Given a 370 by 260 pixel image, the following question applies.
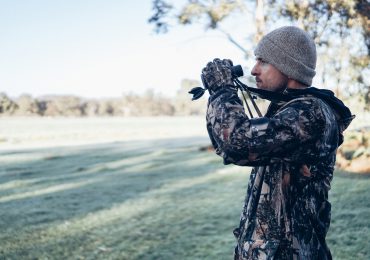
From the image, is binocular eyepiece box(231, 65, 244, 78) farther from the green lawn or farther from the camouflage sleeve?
the green lawn

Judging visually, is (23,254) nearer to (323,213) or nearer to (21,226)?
(21,226)

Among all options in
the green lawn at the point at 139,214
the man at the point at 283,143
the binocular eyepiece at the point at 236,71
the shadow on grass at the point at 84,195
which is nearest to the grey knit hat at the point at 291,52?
the man at the point at 283,143

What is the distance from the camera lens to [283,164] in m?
1.58

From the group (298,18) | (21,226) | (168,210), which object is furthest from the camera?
(298,18)

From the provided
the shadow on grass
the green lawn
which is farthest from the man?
the shadow on grass

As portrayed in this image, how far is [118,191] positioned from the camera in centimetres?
858

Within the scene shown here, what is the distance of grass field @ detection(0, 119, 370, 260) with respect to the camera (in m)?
4.73

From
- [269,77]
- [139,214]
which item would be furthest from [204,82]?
[139,214]

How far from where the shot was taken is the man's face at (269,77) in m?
1.67

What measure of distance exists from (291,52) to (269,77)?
0.44ft

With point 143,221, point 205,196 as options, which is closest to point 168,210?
point 143,221

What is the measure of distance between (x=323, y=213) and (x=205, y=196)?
6.14 metres

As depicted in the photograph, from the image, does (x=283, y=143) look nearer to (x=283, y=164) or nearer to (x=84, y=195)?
(x=283, y=164)

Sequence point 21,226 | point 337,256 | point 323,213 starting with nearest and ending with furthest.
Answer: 1. point 323,213
2. point 337,256
3. point 21,226
